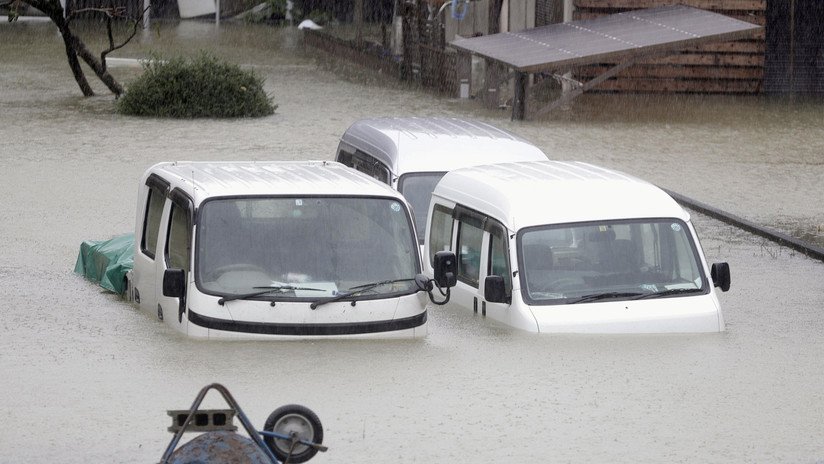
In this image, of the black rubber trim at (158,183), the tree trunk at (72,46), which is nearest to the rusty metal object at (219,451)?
the black rubber trim at (158,183)

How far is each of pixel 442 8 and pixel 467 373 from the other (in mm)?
25112

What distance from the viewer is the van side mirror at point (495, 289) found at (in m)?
10.6

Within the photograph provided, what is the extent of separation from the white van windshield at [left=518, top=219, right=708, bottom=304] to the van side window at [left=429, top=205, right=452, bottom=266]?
1.37 meters

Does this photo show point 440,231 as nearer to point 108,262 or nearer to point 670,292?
point 670,292

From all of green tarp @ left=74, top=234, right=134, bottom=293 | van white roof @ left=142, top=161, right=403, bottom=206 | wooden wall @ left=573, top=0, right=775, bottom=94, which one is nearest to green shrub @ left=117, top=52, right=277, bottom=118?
wooden wall @ left=573, top=0, right=775, bottom=94

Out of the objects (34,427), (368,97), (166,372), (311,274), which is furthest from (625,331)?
(368,97)

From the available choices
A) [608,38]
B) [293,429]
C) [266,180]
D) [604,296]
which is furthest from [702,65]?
[293,429]

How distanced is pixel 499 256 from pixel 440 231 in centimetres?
134

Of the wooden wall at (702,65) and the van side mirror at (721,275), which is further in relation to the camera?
the wooden wall at (702,65)

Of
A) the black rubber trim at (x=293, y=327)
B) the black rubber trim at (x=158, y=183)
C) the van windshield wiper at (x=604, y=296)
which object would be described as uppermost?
the black rubber trim at (x=158, y=183)

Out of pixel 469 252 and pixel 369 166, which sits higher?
pixel 369 166

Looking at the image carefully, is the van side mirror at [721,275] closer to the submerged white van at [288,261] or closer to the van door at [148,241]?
the submerged white van at [288,261]

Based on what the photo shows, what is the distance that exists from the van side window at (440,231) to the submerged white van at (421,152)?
0.36 metres

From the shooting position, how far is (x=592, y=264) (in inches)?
426
